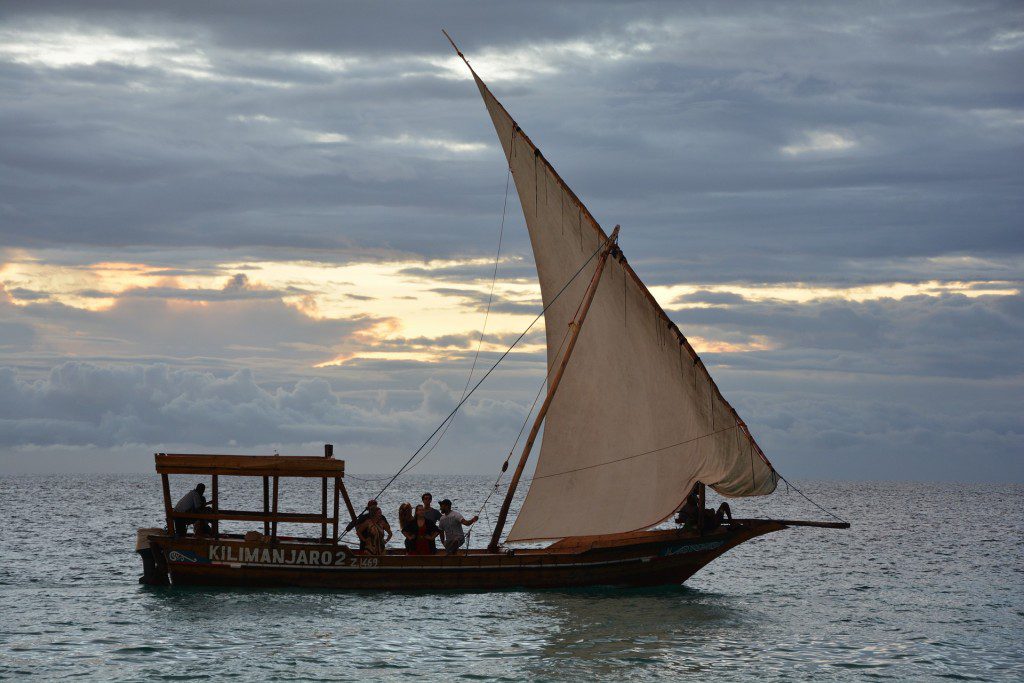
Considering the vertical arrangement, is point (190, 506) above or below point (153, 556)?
above

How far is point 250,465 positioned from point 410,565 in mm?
4922

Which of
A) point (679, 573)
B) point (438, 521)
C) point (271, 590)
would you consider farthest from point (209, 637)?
point (679, 573)

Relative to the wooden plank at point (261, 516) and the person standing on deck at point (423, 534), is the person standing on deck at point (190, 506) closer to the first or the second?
the wooden plank at point (261, 516)

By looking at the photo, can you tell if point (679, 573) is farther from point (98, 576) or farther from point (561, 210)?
point (98, 576)

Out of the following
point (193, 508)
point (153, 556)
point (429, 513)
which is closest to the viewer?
point (193, 508)

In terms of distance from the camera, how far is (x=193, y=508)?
1112 inches

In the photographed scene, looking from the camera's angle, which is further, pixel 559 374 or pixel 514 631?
pixel 559 374

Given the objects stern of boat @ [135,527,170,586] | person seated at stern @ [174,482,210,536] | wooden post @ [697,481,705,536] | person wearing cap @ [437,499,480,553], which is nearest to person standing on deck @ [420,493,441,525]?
person wearing cap @ [437,499,480,553]

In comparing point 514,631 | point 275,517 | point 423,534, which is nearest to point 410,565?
point 423,534

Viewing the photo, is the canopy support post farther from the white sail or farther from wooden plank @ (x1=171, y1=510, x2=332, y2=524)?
the white sail

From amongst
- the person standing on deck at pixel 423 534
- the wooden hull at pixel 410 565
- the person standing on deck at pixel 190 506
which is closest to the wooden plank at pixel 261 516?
the person standing on deck at pixel 190 506

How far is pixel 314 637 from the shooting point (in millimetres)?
23266

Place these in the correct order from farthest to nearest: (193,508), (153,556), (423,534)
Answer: (423,534), (153,556), (193,508)

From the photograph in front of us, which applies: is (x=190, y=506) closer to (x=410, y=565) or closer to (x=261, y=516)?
(x=261, y=516)
